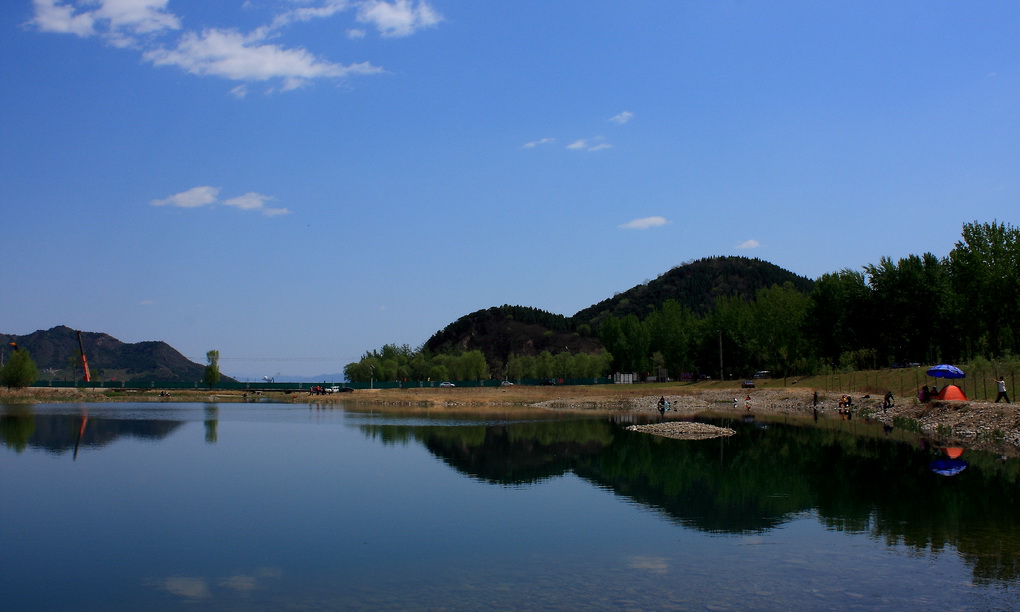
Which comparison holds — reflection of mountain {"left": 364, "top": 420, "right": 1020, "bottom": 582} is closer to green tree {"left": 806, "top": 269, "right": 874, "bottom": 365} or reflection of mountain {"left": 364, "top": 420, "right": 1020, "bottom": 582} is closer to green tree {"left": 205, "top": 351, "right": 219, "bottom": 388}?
green tree {"left": 806, "top": 269, "right": 874, "bottom": 365}

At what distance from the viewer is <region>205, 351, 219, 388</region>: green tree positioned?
15750cm

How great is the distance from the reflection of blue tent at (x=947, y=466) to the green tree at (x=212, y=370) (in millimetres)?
147222

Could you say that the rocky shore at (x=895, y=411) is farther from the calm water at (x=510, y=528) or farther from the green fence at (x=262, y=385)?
the green fence at (x=262, y=385)

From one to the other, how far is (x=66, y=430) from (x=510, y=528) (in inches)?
1982

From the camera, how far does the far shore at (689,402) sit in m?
47.0

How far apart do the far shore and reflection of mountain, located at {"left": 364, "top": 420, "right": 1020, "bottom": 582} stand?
5932 millimetres

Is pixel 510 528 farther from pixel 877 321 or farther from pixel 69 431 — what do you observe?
pixel 877 321

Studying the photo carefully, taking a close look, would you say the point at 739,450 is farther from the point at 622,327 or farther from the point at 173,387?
the point at 173,387

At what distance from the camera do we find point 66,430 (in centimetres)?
5919

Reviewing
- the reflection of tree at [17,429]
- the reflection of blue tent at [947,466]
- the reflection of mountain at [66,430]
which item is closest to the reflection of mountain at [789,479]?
the reflection of blue tent at [947,466]

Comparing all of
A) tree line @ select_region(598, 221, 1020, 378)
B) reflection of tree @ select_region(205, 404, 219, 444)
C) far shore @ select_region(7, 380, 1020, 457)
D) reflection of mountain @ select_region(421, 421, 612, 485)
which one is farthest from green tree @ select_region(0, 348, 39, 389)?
tree line @ select_region(598, 221, 1020, 378)

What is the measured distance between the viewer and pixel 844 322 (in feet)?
324

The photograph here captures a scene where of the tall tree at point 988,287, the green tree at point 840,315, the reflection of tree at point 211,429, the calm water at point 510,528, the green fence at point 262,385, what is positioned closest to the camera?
the calm water at point 510,528

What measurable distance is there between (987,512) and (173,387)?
154678 millimetres
